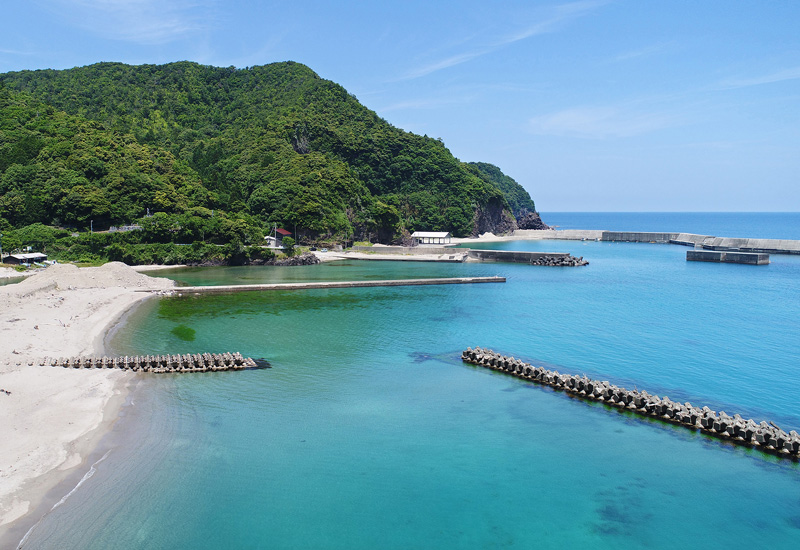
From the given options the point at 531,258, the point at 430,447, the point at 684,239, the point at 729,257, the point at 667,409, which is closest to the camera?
the point at 430,447

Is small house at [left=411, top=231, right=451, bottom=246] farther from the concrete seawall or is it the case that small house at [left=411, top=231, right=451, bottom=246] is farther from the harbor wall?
the concrete seawall

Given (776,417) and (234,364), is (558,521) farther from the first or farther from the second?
(234,364)

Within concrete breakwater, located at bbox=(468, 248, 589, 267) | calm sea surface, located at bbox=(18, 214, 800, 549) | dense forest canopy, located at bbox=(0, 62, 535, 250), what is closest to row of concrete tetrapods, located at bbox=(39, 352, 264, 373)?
calm sea surface, located at bbox=(18, 214, 800, 549)

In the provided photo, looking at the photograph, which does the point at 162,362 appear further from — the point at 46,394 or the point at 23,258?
the point at 23,258

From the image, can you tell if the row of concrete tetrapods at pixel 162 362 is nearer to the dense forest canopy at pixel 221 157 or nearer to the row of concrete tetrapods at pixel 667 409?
the row of concrete tetrapods at pixel 667 409

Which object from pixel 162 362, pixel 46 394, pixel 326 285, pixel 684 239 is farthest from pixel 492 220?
pixel 46 394

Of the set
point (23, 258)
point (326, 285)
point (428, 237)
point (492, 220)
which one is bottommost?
point (326, 285)

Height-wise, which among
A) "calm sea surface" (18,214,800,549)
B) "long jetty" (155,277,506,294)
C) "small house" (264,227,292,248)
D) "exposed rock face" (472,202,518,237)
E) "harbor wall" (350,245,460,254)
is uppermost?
→ "exposed rock face" (472,202,518,237)

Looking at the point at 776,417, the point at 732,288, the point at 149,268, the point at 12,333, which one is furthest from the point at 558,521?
the point at 149,268
